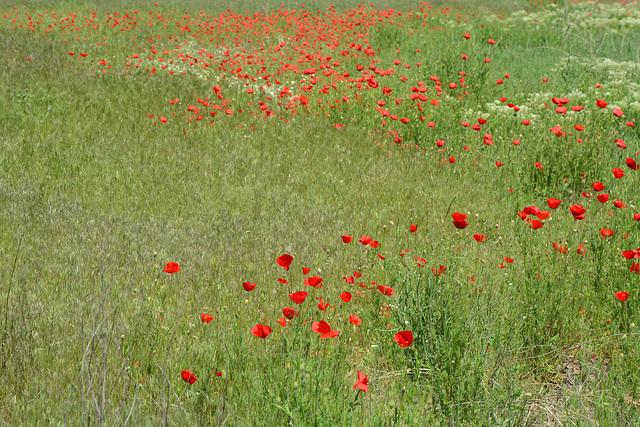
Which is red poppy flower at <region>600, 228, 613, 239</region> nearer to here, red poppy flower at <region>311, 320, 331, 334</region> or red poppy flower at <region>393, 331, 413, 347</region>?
red poppy flower at <region>393, 331, 413, 347</region>

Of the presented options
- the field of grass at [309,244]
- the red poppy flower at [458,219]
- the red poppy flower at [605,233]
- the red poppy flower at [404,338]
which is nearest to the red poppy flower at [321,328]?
the field of grass at [309,244]

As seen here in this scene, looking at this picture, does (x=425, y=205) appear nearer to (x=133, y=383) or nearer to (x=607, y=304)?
(x=607, y=304)

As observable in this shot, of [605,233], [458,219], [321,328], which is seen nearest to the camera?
[321,328]

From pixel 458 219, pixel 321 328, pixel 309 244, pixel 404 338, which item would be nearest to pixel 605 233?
pixel 458 219

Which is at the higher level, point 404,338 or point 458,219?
point 458,219

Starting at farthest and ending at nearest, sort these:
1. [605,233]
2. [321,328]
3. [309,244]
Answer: [309,244]
[605,233]
[321,328]

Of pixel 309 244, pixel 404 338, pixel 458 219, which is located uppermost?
pixel 458 219

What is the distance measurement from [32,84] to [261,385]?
6.71 m

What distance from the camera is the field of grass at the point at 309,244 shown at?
84.6 inches

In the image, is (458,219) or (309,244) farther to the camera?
(309,244)

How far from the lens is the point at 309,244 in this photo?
3.84 metres

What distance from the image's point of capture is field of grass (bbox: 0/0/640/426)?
84.6 inches

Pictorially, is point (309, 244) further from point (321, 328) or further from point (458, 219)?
point (321, 328)

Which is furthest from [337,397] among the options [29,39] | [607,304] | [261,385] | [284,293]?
[29,39]
